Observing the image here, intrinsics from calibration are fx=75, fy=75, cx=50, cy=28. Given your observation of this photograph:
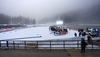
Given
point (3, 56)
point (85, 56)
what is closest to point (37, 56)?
point (3, 56)

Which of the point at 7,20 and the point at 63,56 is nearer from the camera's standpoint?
the point at 63,56

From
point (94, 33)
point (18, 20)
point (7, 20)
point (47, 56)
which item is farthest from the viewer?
point (18, 20)

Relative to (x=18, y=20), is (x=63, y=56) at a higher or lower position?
lower

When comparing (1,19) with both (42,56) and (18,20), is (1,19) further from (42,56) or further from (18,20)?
(42,56)

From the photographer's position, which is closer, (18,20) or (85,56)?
(85,56)

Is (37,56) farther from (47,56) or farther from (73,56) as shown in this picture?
(73,56)

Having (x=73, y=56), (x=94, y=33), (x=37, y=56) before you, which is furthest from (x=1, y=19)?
(x=94, y=33)

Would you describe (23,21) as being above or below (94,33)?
above

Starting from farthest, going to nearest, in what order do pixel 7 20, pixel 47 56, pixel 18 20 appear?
1. pixel 18 20
2. pixel 7 20
3. pixel 47 56

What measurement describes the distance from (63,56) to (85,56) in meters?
1.38

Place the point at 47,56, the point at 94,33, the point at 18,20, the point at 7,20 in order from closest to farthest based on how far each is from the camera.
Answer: the point at 47,56 → the point at 94,33 → the point at 7,20 → the point at 18,20

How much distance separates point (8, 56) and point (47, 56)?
2480mm

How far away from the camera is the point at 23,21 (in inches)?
1020

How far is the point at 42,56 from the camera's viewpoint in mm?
4703
